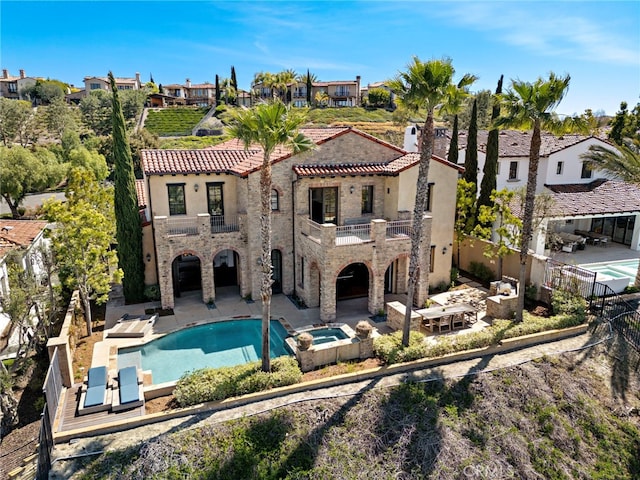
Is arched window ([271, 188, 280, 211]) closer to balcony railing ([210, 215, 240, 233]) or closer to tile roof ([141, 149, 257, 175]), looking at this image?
balcony railing ([210, 215, 240, 233])

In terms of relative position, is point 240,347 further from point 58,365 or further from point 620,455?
point 620,455

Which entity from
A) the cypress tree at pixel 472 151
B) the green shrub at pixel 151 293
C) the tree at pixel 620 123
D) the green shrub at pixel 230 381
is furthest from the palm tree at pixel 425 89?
the tree at pixel 620 123

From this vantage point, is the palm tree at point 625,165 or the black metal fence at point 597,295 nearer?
the black metal fence at point 597,295

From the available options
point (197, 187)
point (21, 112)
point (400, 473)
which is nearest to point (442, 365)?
point (400, 473)

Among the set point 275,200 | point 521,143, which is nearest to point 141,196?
point 275,200

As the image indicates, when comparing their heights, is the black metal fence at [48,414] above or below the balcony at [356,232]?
below

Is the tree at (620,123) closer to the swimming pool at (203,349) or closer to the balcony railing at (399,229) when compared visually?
the balcony railing at (399,229)

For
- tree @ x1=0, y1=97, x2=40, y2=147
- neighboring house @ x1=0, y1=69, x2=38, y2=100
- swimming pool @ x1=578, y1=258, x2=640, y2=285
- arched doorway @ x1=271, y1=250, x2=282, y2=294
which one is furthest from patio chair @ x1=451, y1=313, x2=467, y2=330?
neighboring house @ x1=0, y1=69, x2=38, y2=100

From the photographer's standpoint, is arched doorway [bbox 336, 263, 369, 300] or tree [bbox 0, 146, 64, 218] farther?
tree [bbox 0, 146, 64, 218]
